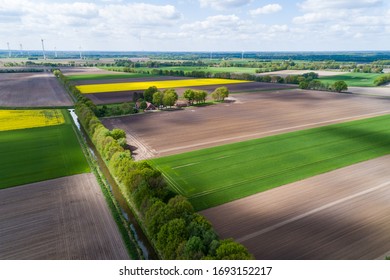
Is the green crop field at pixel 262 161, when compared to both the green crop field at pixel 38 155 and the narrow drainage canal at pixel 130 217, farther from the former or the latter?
the green crop field at pixel 38 155

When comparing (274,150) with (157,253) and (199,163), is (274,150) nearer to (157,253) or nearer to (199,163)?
(199,163)

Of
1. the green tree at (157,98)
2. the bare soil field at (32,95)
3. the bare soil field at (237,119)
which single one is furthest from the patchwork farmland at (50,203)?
the bare soil field at (32,95)

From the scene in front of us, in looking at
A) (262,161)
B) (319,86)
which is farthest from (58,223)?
(319,86)

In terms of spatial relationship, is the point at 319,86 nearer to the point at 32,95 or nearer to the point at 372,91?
the point at 372,91

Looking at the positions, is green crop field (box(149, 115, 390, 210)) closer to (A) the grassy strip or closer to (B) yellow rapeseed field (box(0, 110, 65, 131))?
(A) the grassy strip

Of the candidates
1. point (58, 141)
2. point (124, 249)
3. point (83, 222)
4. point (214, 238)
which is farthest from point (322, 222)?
point (58, 141)

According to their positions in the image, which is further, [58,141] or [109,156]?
[58,141]
